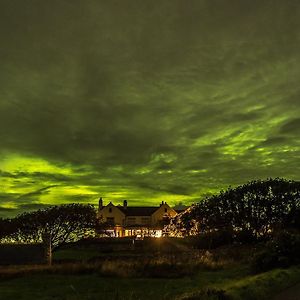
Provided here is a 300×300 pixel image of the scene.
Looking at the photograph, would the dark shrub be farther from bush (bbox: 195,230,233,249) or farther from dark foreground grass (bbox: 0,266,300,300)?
dark foreground grass (bbox: 0,266,300,300)

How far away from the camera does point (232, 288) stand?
1692 cm

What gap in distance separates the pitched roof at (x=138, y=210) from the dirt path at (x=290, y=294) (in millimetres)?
102924

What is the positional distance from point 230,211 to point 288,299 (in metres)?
40.8

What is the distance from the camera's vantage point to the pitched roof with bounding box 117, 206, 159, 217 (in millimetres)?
121688

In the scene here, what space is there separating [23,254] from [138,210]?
85226 millimetres

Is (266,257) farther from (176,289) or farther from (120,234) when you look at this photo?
(120,234)

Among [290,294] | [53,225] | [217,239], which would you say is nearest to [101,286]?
[290,294]

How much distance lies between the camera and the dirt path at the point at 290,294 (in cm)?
1638

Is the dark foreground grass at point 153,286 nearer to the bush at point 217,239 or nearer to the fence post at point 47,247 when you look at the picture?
the fence post at point 47,247

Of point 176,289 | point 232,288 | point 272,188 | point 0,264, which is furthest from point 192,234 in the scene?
point 232,288

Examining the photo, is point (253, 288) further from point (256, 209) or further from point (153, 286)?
point (256, 209)

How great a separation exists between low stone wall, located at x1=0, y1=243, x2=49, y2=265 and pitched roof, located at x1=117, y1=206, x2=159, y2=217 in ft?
259

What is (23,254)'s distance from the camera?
39.8 m

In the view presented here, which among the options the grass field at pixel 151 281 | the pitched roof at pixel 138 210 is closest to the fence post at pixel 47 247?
the grass field at pixel 151 281
